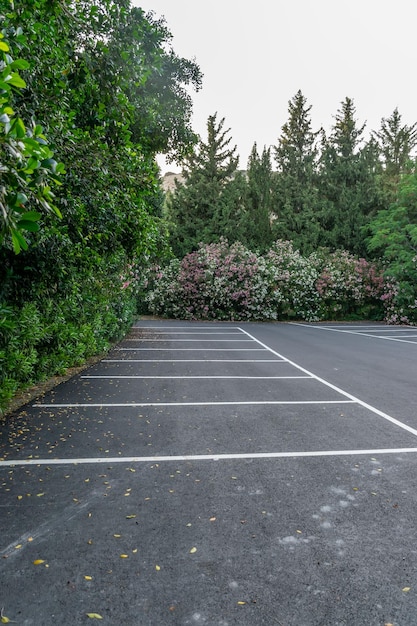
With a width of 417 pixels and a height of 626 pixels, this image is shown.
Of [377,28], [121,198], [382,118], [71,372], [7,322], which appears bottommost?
[71,372]

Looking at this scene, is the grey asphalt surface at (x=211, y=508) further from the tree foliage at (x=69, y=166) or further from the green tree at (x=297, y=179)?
the green tree at (x=297, y=179)

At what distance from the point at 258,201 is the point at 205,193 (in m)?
4.27

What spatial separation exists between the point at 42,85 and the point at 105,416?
3890 millimetres

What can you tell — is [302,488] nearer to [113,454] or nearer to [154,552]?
[154,552]

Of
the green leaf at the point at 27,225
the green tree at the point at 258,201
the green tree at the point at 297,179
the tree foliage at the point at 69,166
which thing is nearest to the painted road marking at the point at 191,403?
the tree foliage at the point at 69,166

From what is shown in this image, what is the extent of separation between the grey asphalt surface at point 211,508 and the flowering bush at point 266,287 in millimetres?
16807

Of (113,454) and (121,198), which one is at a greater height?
(121,198)

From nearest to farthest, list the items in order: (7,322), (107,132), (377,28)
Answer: (7,322) → (107,132) → (377,28)

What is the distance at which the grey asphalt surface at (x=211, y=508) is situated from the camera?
2.00 m

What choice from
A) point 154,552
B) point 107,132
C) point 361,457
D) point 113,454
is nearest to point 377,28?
point 107,132

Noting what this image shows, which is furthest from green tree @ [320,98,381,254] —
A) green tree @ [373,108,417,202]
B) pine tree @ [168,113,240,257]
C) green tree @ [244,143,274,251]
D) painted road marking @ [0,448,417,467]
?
painted road marking @ [0,448,417,467]

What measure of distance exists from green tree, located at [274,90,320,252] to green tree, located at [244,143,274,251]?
3.05 feet

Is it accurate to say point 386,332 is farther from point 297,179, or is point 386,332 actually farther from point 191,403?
point 297,179

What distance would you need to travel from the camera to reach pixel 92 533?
2.58m
